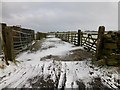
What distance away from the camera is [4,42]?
7.93 metres

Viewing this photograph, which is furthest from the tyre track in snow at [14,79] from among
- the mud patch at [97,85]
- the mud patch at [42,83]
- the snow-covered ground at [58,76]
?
the mud patch at [97,85]

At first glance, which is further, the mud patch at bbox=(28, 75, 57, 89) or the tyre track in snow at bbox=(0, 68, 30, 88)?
the tyre track in snow at bbox=(0, 68, 30, 88)

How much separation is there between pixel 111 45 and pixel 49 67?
102 inches

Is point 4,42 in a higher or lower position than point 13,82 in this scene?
higher

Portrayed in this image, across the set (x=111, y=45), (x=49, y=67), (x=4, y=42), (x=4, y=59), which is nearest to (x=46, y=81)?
(x=49, y=67)

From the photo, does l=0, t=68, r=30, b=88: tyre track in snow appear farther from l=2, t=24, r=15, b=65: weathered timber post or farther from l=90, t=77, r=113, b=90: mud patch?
l=90, t=77, r=113, b=90: mud patch

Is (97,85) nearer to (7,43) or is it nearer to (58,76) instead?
(58,76)

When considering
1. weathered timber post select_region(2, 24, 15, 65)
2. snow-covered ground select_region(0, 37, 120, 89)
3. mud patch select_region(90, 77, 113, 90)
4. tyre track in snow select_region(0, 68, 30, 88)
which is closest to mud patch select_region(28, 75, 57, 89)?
snow-covered ground select_region(0, 37, 120, 89)

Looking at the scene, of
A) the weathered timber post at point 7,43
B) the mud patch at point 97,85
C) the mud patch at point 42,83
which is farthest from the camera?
the weathered timber post at point 7,43

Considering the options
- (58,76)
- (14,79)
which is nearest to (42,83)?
(58,76)

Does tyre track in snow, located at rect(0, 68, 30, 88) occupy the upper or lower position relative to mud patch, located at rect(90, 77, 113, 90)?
upper

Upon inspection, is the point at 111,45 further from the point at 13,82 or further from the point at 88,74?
the point at 13,82

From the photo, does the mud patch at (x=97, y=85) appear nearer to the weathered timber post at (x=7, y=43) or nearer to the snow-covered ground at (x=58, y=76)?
the snow-covered ground at (x=58, y=76)

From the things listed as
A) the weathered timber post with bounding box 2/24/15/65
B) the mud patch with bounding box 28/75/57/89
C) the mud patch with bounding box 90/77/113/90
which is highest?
the weathered timber post with bounding box 2/24/15/65
